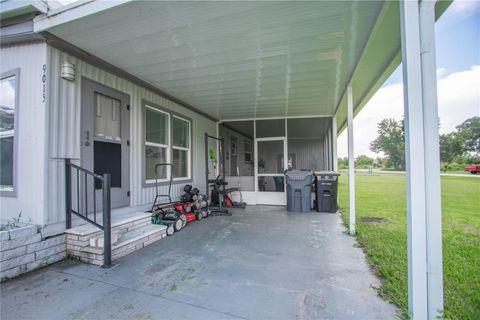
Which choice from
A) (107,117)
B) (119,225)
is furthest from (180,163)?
(119,225)

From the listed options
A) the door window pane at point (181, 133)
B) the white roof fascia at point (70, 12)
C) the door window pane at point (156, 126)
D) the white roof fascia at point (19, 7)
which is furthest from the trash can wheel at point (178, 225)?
the white roof fascia at point (19, 7)

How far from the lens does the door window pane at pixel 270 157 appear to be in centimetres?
712

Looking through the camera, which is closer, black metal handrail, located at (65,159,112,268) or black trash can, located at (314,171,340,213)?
black metal handrail, located at (65,159,112,268)

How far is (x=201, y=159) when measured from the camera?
258 inches

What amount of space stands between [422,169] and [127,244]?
3414mm

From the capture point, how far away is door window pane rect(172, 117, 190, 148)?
17.8ft

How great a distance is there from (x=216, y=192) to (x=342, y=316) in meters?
5.02

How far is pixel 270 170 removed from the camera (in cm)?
721

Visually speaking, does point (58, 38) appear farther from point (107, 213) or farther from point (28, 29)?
point (107, 213)

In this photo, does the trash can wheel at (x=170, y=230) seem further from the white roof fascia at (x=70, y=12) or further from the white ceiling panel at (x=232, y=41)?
the white roof fascia at (x=70, y=12)

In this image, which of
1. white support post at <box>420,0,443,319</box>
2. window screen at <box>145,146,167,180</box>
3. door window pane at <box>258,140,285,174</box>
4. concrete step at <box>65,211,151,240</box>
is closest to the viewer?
white support post at <box>420,0,443,319</box>

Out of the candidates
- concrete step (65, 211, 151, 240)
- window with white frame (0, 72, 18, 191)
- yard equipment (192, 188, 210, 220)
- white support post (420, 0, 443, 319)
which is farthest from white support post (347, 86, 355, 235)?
window with white frame (0, 72, 18, 191)

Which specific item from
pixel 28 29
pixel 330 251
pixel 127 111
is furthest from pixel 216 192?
pixel 28 29

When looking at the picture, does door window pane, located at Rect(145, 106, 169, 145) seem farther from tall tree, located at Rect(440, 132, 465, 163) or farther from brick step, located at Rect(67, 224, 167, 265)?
tall tree, located at Rect(440, 132, 465, 163)
